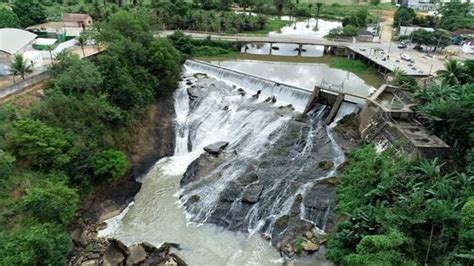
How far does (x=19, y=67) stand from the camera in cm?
2886

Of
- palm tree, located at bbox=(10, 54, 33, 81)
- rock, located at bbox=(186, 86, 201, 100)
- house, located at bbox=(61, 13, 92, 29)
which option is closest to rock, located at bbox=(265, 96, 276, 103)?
rock, located at bbox=(186, 86, 201, 100)

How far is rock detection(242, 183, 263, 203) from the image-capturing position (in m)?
23.3

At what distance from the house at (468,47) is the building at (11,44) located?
61.7 metres

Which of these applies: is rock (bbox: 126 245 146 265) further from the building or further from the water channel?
the building

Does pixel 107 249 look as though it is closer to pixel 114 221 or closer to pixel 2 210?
pixel 114 221

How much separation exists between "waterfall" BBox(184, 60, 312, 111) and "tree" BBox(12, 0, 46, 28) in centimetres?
2596

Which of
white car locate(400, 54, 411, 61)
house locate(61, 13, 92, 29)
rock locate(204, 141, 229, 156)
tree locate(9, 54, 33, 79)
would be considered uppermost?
house locate(61, 13, 92, 29)

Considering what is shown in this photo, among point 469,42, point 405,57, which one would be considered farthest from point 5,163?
point 469,42

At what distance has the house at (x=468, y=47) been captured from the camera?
54656 mm

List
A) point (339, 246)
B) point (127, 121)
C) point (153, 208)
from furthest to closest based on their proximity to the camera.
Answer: point (127, 121)
point (153, 208)
point (339, 246)

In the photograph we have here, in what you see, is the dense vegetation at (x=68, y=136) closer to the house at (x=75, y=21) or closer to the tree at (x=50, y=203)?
the tree at (x=50, y=203)

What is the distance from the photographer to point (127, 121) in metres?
28.8

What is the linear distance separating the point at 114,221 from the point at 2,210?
6.36 metres

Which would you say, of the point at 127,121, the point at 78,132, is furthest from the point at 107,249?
the point at 127,121
